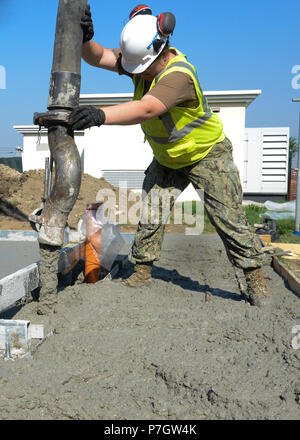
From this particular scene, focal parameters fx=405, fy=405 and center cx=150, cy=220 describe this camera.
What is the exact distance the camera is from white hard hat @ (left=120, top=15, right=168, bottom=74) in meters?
2.73

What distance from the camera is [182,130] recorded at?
2982 mm

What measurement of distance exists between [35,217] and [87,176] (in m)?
10.1

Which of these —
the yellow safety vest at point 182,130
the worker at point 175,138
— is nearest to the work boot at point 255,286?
the worker at point 175,138

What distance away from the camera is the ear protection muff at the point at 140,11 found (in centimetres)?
292

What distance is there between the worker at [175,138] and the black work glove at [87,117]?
331 millimetres

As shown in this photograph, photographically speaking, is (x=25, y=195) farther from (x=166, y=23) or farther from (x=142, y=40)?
(x=166, y=23)

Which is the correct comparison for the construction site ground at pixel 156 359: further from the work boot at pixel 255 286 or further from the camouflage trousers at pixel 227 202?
the camouflage trousers at pixel 227 202

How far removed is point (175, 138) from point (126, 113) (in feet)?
2.47

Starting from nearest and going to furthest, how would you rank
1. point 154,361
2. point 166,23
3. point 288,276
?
point 154,361
point 166,23
point 288,276

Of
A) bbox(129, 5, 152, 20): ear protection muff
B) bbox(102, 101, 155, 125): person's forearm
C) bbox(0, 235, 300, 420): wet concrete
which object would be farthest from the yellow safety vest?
bbox(0, 235, 300, 420): wet concrete

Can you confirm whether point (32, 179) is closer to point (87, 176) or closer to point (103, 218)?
point (87, 176)

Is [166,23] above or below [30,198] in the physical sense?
→ above

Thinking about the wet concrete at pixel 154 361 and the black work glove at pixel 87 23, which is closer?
the wet concrete at pixel 154 361

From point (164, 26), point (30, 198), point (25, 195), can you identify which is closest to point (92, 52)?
point (164, 26)
